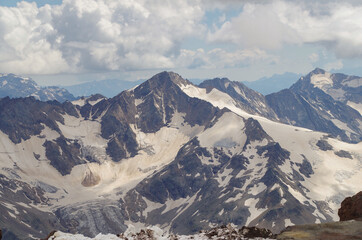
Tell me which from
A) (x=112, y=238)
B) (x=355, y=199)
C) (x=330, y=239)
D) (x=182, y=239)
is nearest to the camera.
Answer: (x=330, y=239)

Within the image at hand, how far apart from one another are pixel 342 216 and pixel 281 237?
18120mm

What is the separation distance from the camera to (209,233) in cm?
5291

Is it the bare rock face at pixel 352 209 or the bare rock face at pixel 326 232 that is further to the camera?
the bare rock face at pixel 352 209

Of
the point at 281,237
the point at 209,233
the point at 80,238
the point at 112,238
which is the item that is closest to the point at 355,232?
the point at 281,237

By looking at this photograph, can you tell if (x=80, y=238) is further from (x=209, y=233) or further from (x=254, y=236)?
(x=254, y=236)

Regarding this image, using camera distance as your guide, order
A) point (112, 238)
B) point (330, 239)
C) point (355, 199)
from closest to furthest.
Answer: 1. point (330, 239)
2. point (112, 238)
3. point (355, 199)

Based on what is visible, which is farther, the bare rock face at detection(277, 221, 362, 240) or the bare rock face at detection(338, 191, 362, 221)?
the bare rock face at detection(338, 191, 362, 221)

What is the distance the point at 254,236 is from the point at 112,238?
18.2m

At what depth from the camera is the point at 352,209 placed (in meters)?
59.7

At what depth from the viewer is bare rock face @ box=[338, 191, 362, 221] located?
5817cm

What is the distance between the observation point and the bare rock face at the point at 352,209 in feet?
191

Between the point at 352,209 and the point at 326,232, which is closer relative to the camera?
the point at 326,232

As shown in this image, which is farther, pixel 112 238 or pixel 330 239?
pixel 112 238

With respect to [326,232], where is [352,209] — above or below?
below
